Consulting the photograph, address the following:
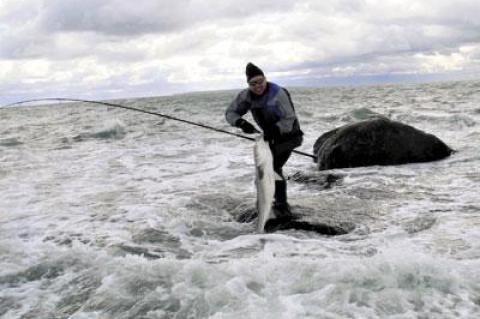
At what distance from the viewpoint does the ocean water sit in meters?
5.00

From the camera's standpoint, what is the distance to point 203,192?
10.6 m

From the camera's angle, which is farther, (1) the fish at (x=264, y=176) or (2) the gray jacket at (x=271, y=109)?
(2) the gray jacket at (x=271, y=109)

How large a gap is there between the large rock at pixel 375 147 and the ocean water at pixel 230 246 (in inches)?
16.1

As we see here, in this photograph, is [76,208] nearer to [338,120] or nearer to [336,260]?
[336,260]

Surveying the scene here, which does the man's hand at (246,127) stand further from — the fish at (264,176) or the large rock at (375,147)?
the large rock at (375,147)

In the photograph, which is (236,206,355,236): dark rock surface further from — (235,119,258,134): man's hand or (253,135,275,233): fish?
(235,119,258,134): man's hand

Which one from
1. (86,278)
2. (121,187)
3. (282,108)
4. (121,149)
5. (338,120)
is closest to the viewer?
(86,278)

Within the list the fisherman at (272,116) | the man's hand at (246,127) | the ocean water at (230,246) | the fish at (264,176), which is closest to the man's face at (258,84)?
the fisherman at (272,116)

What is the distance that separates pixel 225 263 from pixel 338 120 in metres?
21.5

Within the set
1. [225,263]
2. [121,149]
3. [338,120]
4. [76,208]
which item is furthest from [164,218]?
[338,120]

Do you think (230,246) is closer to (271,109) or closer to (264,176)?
(264,176)

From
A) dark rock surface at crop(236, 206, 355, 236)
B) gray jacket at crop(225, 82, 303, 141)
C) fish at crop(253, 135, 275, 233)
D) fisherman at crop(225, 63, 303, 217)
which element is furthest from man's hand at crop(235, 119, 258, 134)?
dark rock surface at crop(236, 206, 355, 236)

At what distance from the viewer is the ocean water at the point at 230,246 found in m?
5.00

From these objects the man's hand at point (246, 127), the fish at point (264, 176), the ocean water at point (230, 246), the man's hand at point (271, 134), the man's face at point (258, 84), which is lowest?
the ocean water at point (230, 246)
